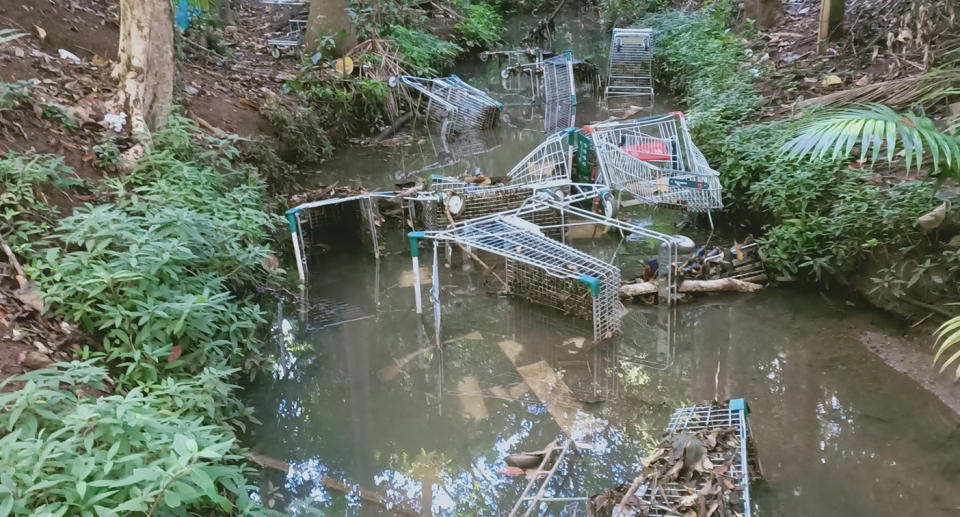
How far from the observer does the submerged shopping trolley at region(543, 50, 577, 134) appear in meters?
12.6

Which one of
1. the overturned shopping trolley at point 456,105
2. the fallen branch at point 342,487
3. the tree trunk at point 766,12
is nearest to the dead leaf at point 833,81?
Result: the tree trunk at point 766,12

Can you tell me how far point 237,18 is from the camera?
14062mm

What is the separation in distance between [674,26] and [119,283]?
1329cm

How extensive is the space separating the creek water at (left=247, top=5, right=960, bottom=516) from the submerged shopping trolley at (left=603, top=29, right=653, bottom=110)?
673 cm

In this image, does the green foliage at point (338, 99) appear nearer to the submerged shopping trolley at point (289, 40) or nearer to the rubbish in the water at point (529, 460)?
the submerged shopping trolley at point (289, 40)

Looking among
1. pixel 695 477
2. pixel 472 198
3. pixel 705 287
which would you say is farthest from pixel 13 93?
pixel 705 287

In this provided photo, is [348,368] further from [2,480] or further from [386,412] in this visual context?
[2,480]

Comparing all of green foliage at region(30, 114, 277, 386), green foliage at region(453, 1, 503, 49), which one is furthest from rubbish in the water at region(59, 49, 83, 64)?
green foliage at region(453, 1, 503, 49)

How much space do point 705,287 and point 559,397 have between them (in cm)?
219

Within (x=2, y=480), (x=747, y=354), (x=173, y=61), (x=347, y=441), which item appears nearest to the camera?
(x=2, y=480)

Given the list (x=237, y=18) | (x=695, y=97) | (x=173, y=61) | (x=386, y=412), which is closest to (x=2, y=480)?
(x=386, y=412)

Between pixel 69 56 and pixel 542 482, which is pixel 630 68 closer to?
pixel 69 56

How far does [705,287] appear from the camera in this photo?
6.84m

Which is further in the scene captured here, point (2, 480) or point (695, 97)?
point (695, 97)
